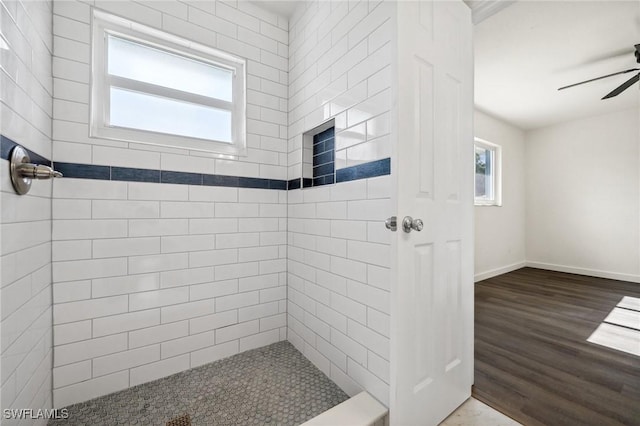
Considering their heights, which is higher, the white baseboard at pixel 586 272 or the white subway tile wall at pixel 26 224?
the white subway tile wall at pixel 26 224

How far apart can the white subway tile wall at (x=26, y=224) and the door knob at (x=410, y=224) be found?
1474 millimetres

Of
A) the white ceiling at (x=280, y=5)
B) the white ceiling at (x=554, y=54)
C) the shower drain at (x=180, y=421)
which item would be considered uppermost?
the white ceiling at (x=554, y=54)

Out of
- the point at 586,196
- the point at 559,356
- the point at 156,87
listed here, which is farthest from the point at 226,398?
the point at 586,196

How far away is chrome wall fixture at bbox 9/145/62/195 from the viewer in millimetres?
944

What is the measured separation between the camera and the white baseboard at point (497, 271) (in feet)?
13.1

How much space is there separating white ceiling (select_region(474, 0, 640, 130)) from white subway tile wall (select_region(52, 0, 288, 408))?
208cm

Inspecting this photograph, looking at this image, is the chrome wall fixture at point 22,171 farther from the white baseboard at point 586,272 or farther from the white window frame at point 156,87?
the white baseboard at point 586,272

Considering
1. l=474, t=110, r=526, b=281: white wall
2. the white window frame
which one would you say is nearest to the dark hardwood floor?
l=474, t=110, r=526, b=281: white wall

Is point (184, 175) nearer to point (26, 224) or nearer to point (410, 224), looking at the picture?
point (26, 224)

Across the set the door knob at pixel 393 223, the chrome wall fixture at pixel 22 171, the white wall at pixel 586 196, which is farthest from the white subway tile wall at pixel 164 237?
the white wall at pixel 586 196

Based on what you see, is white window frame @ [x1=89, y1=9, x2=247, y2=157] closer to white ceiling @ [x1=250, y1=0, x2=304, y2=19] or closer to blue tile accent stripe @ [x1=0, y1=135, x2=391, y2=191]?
blue tile accent stripe @ [x1=0, y1=135, x2=391, y2=191]

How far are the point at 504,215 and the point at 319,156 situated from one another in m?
4.32

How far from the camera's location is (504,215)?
182 inches

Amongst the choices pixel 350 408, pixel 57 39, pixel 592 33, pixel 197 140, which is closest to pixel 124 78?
pixel 57 39
